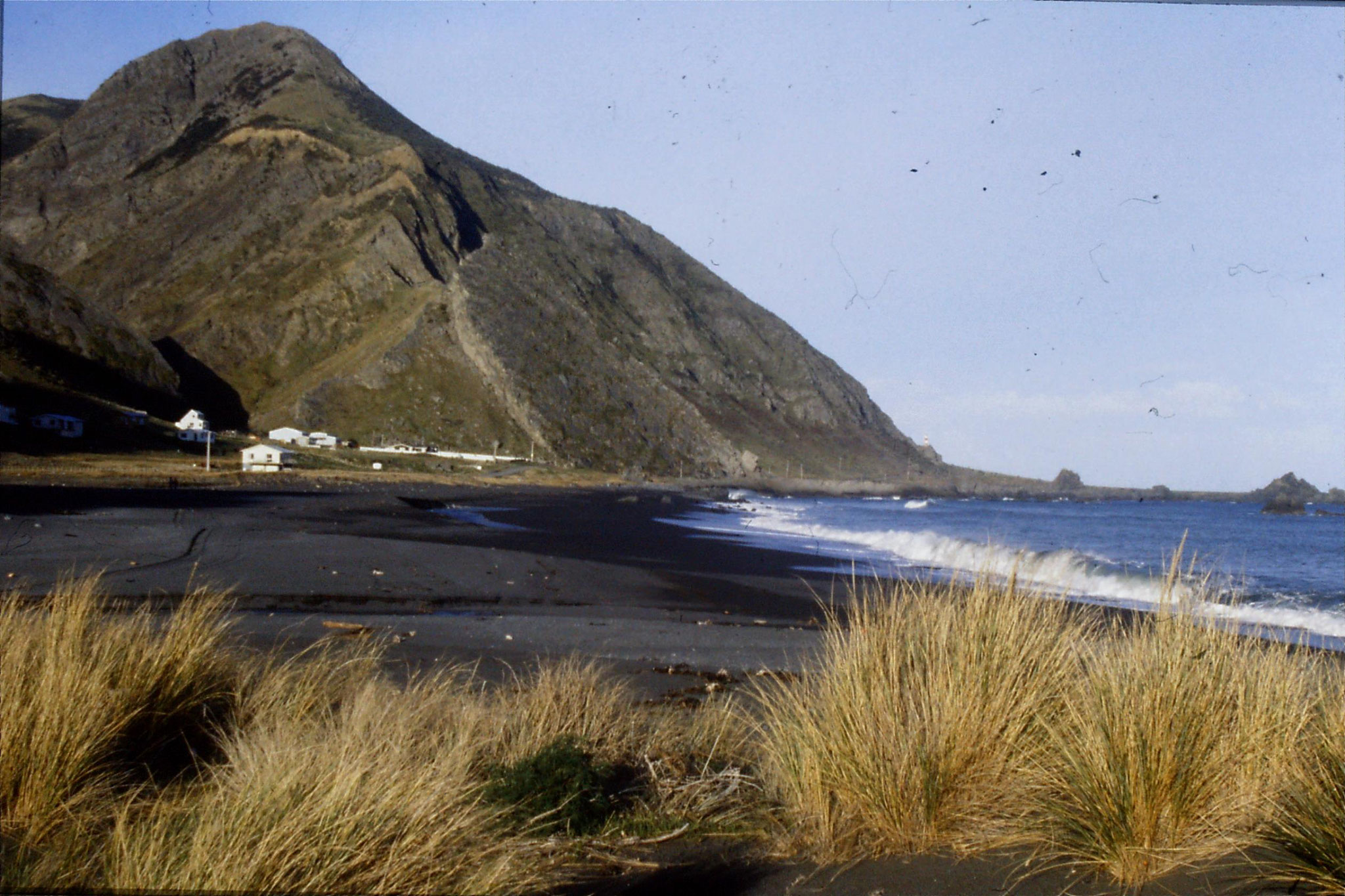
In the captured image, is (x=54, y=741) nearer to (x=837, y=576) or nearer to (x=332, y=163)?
(x=837, y=576)

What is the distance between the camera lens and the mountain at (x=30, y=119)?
150500mm

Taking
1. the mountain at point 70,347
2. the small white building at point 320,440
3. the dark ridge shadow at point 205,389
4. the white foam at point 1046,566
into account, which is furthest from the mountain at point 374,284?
the white foam at point 1046,566

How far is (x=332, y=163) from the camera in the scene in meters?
119

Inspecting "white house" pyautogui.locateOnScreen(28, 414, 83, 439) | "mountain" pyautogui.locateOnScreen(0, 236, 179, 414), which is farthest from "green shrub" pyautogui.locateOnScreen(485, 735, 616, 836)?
"mountain" pyautogui.locateOnScreen(0, 236, 179, 414)

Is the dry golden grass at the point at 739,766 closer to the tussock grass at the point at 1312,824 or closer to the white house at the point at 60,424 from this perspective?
the tussock grass at the point at 1312,824

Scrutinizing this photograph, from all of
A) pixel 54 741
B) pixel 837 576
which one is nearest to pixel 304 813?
pixel 54 741

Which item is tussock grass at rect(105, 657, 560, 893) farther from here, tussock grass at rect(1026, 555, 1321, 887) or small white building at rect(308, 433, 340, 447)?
small white building at rect(308, 433, 340, 447)

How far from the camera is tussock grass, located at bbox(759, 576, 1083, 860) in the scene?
12.6 feet

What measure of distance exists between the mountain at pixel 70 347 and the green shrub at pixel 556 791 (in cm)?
Result: 6553

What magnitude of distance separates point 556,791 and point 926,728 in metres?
1.62

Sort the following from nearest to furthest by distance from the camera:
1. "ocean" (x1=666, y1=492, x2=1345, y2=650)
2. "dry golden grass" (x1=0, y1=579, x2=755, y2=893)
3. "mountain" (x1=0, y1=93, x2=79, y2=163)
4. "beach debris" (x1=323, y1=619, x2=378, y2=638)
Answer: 1. "dry golden grass" (x1=0, y1=579, x2=755, y2=893)
2. "ocean" (x1=666, y1=492, x2=1345, y2=650)
3. "beach debris" (x1=323, y1=619, x2=378, y2=638)
4. "mountain" (x1=0, y1=93, x2=79, y2=163)

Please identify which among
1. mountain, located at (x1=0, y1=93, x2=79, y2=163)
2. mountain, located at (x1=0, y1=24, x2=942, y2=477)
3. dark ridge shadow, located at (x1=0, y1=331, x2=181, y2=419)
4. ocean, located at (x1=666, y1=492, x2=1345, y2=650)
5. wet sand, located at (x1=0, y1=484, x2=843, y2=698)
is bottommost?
wet sand, located at (x1=0, y1=484, x2=843, y2=698)

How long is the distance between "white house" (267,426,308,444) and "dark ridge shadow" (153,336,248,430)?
45.0 ft

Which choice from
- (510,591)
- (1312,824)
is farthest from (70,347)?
(1312,824)
